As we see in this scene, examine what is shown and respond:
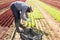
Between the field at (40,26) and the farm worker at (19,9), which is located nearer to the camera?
the farm worker at (19,9)

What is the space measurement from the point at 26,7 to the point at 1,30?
12.3 ft

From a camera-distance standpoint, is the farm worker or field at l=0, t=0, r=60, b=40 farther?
field at l=0, t=0, r=60, b=40

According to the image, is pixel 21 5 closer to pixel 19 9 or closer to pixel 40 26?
pixel 19 9

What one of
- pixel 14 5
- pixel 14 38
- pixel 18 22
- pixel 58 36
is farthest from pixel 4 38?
pixel 58 36

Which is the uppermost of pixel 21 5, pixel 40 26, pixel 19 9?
pixel 21 5

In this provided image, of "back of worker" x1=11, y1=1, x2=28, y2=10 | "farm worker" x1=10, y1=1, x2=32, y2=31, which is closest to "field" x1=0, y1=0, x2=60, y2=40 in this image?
"farm worker" x1=10, y1=1, x2=32, y2=31

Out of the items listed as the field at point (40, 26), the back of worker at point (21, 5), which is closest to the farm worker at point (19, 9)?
the back of worker at point (21, 5)

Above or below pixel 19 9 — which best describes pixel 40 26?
below

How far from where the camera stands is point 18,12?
7594 millimetres

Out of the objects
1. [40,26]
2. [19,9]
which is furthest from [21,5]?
[40,26]

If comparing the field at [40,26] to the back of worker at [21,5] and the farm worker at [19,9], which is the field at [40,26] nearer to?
the farm worker at [19,9]

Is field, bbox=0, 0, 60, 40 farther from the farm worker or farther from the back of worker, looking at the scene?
the back of worker

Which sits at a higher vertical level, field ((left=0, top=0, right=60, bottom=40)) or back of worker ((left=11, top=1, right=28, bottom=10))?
back of worker ((left=11, top=1, right=28, bottom=10))

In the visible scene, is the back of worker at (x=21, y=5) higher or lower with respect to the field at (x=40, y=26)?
higher
